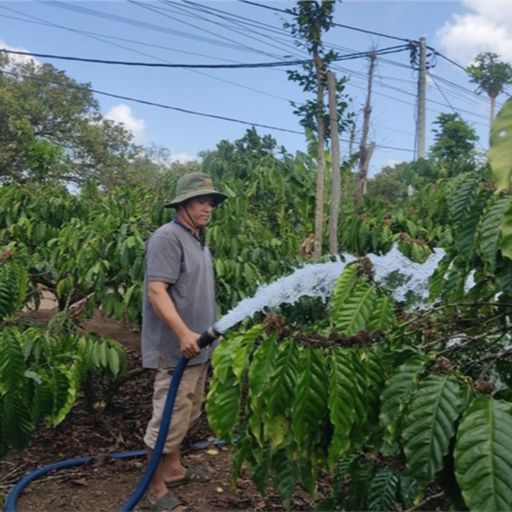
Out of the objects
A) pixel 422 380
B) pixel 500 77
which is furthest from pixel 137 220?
pixel 500 77

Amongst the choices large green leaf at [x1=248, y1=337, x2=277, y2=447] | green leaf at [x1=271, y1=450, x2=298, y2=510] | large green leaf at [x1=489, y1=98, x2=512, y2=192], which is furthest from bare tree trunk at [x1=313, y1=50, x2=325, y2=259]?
large green leaf at [x1=489, y1=98, x2=512, y2=192]

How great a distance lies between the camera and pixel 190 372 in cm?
278

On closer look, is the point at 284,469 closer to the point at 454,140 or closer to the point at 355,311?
the point at 355,311

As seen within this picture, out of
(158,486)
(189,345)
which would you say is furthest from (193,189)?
(158,486)

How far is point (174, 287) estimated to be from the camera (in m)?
2.75

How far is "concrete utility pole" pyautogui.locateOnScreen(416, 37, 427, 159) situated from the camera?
37.6 feet

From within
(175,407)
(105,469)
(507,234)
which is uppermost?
(507,234)

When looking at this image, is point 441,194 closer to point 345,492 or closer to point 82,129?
point 345,492

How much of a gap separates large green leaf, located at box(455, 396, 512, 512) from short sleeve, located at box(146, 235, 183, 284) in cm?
181

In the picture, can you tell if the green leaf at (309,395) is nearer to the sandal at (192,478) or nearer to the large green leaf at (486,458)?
the large green leaf at (486,458)

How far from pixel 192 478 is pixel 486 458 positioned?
2238mm

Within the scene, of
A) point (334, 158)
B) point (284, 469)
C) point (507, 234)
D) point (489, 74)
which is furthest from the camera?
point (489, 74)

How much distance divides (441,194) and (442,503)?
296 centimetres

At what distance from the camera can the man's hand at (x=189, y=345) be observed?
7.99 ft
